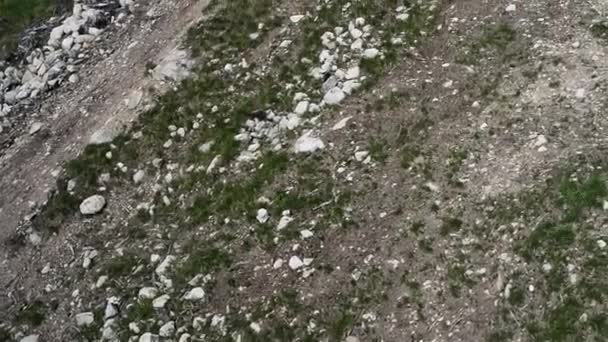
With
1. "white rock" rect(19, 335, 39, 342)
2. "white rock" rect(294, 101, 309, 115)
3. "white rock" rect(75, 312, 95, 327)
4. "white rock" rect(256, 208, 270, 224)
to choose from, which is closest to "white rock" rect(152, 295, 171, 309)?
"white rock" rect(75, 312, 95, 327)

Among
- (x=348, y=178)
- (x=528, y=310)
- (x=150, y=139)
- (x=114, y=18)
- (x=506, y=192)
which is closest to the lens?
(x=528, y=310)

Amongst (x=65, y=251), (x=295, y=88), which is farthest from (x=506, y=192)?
(x=65, y=251)

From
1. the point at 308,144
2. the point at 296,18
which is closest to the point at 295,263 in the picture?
the point at 308,144

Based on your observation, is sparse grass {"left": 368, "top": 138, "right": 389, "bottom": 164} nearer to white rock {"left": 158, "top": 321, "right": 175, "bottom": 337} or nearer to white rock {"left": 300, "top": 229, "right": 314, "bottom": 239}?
white rock {"left": 300, "top": 229, "right": 314, "bottom": 239}

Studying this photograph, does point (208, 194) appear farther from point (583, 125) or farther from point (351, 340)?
point (583, 125)

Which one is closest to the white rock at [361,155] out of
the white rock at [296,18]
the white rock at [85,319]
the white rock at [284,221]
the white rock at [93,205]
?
the white rock at [284,221]

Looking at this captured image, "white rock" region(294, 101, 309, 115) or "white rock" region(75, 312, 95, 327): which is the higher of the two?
"white rock" region(294, 101, 309, 115)

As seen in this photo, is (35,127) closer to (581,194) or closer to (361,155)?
(361,155)

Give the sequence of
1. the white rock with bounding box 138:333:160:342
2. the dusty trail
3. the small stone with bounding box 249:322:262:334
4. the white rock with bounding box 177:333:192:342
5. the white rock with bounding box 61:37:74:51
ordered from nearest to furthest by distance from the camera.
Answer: the small stone with bounding box 249:322:262:334
the white rock with bounding box 177:333:192:342
the white rock with bounding box 138:333:160:342
the dusty trail
the white rock with bounding box 61:37:74:51
